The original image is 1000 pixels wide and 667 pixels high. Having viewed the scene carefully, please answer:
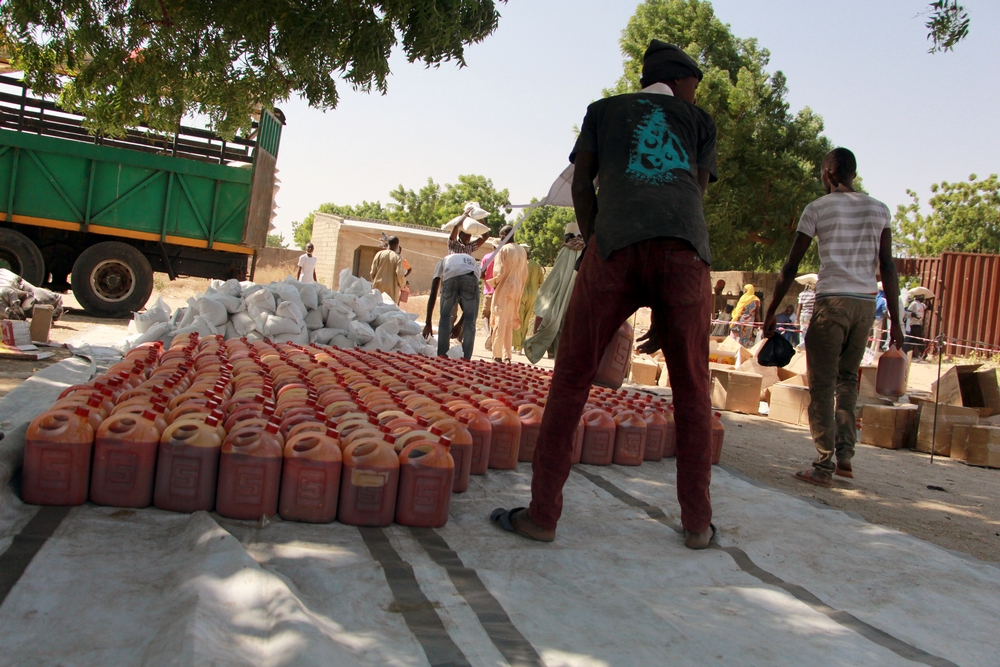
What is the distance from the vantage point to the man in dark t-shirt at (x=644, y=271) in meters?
2.48

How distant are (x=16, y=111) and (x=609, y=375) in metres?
11.1

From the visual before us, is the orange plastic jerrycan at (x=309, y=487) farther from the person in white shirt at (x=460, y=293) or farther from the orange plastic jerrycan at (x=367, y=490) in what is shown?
the person in white shirt at (x=460, y=293)

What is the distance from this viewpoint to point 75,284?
9922 millimetres

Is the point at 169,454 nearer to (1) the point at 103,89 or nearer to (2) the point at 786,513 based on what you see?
(2) the point at 786,513

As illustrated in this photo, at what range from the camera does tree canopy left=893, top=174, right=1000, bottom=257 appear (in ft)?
118

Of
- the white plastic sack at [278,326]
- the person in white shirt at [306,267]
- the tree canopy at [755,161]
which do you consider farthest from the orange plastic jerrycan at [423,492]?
the tree canopy at [755,161]

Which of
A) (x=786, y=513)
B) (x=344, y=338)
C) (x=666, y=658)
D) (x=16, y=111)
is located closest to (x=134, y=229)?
(x=16, y=111)

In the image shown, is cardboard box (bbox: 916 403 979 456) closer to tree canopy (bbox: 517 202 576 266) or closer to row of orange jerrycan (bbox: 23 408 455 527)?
row of orange jerrycan (bbox: 23 408 455 527)

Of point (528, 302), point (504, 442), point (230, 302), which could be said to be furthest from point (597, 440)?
point (528, 302)

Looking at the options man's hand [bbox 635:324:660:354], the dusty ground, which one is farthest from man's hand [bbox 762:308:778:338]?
man's hand [bbox 635:324:660:354]

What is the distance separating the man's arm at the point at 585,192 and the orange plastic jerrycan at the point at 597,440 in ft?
4.40

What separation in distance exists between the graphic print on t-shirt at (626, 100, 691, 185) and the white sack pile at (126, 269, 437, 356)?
5237mm

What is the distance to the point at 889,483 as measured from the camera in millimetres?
4473

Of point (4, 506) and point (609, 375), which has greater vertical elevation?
point (609, 375)
